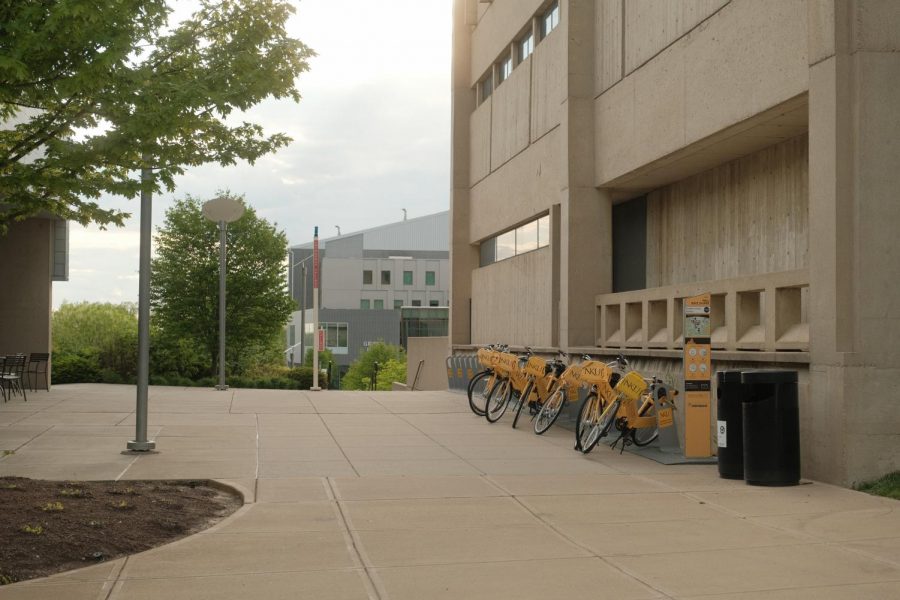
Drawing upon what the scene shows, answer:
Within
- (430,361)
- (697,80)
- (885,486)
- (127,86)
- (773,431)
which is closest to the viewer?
(127,86)

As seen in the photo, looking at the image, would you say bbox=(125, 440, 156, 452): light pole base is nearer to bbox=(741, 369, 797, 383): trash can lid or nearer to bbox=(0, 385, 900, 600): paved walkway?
bbox=(0, 385, 900, 600): paved walkway

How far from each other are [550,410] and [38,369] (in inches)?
538

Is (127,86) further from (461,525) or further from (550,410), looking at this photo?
(550,410)

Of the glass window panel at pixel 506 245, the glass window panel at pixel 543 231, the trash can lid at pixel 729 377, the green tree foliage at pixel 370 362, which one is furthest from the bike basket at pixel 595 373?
the green tree foliage at pixel 370 362

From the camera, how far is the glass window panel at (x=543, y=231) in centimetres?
2220

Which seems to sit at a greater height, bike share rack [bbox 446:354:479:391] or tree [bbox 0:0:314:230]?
tree [bbox 0:0:314:230]

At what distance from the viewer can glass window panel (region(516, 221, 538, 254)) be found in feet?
77.5

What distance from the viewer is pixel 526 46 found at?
24.9m

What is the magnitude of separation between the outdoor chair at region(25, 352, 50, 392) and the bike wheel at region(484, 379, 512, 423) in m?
10.6

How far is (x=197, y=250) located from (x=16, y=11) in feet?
132

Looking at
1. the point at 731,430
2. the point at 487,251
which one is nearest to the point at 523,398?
the point at 731,430

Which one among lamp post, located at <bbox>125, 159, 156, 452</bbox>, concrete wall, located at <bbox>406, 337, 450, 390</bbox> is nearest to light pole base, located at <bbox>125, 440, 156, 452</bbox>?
lamp post, located at <bbox>125, 159, 156, 452</bbox>

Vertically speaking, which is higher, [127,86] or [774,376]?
[127,86]

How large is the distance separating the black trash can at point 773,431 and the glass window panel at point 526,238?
1318cm
